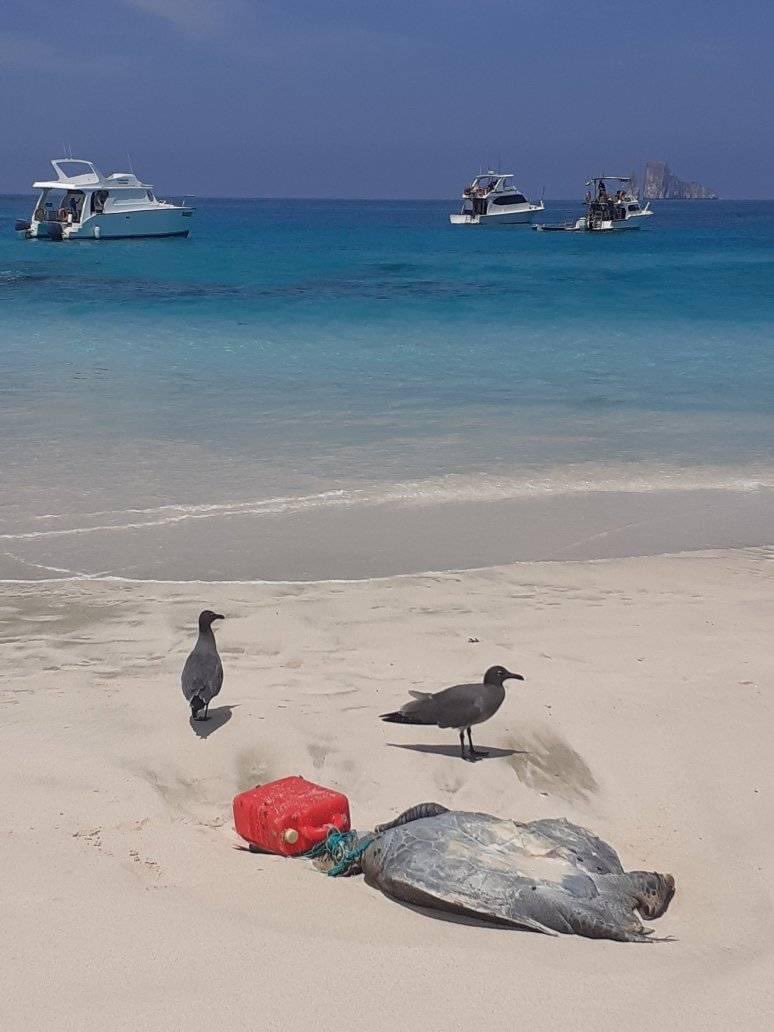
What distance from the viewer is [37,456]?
11.7m

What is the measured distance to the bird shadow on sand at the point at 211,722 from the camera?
548cm

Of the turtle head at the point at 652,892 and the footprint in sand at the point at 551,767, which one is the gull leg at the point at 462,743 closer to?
the footprint in sand at the point at 551,767

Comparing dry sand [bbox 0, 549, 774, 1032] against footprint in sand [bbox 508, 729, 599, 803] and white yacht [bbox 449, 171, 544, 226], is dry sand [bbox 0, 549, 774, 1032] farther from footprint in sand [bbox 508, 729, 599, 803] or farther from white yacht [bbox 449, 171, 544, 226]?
white yacht [bbox 449, 171, 544, 226]

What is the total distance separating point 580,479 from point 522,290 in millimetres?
21396

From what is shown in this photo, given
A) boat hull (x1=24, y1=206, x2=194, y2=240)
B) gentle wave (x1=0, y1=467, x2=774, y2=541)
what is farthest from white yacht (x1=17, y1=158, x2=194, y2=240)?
gentle wave (x1=0, y1=467, x2=774, y2=541)

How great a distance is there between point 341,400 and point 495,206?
215 feet

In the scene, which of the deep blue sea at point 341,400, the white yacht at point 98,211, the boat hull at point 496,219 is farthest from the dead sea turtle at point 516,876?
the boat hull at point 496,219

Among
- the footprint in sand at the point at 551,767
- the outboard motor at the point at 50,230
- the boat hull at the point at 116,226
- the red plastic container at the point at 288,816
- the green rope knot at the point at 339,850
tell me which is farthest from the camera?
the boat hull at the point at 116,226

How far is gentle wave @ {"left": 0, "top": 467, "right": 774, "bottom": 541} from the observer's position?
376 inches

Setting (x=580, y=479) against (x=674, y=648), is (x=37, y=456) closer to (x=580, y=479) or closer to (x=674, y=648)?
(x=580, y=479)

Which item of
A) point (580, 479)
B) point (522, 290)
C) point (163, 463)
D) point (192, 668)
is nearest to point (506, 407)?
point (580, 479)

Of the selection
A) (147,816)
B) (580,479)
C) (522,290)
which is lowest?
(147,816)

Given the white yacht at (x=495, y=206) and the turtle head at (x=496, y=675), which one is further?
the white yacht at (x=495, y=206)

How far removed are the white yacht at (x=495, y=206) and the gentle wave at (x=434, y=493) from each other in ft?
224
